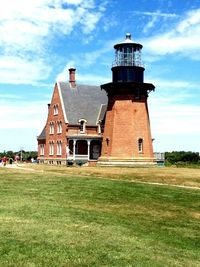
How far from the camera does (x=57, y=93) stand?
56656mm

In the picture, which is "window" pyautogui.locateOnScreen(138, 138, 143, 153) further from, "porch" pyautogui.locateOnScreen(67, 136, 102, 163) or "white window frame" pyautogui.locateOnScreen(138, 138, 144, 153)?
"porch" pyautogui.locateOnScreen(67, 136, 102, 163)

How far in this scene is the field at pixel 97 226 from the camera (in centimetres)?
970

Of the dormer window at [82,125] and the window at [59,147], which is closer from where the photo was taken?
the dormer window at [82,125]

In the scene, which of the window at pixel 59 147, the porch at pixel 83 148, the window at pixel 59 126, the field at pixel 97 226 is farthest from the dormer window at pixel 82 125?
the field at pixel 97 226

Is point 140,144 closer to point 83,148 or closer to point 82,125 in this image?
point 82,125

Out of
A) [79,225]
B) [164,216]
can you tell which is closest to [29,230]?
[79,225]

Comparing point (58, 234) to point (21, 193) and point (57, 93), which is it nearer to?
point (21, 193)

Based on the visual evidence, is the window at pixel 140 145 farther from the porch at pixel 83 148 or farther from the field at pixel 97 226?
the field at pixel 97 226

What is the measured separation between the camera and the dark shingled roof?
181 ft

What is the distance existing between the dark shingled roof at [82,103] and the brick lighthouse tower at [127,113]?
6.46m

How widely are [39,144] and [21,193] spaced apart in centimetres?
4648

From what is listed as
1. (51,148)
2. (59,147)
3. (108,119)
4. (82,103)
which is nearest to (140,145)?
(108,119)

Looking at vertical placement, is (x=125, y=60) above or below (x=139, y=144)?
above

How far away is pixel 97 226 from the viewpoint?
1268 centimetres
